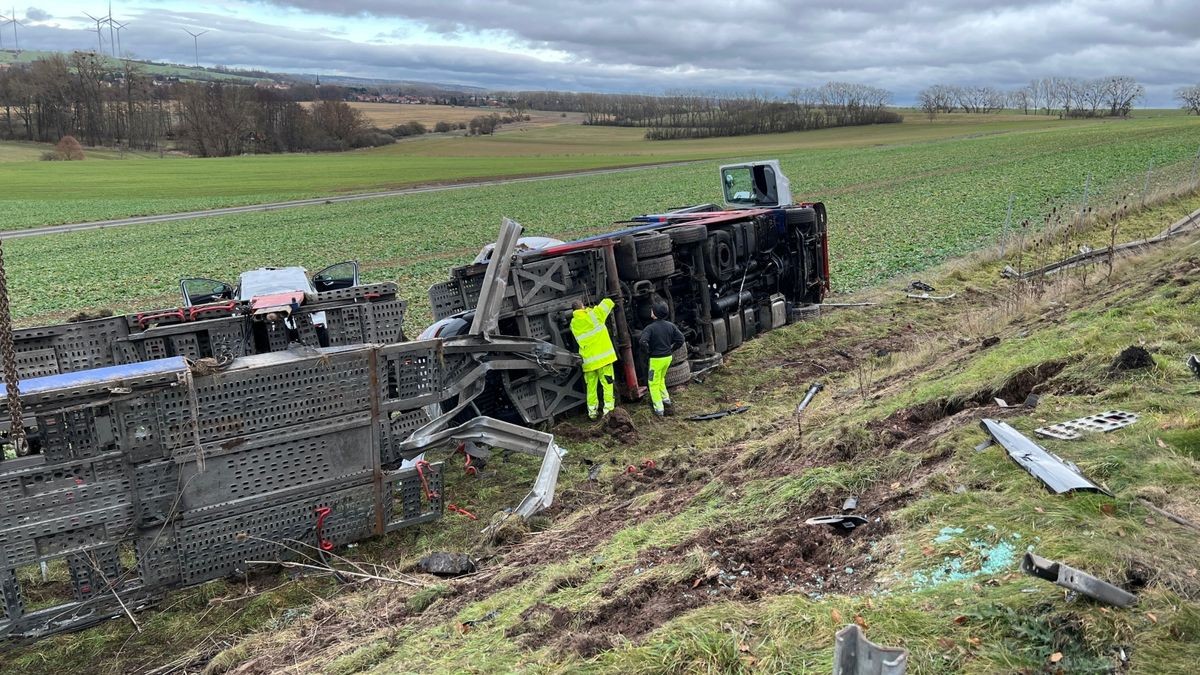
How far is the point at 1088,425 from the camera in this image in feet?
17.9

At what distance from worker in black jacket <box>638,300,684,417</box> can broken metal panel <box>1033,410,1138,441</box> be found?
5.01 meters

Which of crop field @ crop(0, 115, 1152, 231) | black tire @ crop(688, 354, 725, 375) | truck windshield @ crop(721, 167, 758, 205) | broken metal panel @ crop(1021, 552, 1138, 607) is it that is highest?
crop field @ crop(0, 115, 1152, 231)

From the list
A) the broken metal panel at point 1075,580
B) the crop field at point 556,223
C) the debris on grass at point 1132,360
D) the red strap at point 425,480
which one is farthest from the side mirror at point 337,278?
the broken metal panel at point 1075,580

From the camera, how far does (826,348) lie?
12.3m

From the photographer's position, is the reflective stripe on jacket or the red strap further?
the reflective stripe on jacket

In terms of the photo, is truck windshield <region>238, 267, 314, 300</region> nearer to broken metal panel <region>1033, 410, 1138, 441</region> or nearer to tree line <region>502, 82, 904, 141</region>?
broken metal panel <region>1033, 410, 1138, 441</region>

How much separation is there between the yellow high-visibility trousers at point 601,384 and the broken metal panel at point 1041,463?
16.6 feet

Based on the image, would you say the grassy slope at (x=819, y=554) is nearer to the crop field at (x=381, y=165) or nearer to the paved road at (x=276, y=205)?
the paved road at (x=276, y=205)

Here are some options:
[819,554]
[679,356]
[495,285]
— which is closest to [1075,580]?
[819,554]

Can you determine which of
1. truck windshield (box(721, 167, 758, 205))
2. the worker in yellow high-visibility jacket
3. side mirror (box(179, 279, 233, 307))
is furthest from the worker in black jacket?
truck windshield (box(721, 167, 758, 205))

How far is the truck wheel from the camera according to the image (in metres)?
10.9

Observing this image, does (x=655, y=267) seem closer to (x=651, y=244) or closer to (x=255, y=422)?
(x=651, y=244)

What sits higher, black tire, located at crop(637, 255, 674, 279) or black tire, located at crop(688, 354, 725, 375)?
black tire, located at crop(637, 255, 674, 279)

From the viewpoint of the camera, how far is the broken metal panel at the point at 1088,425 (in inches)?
210
